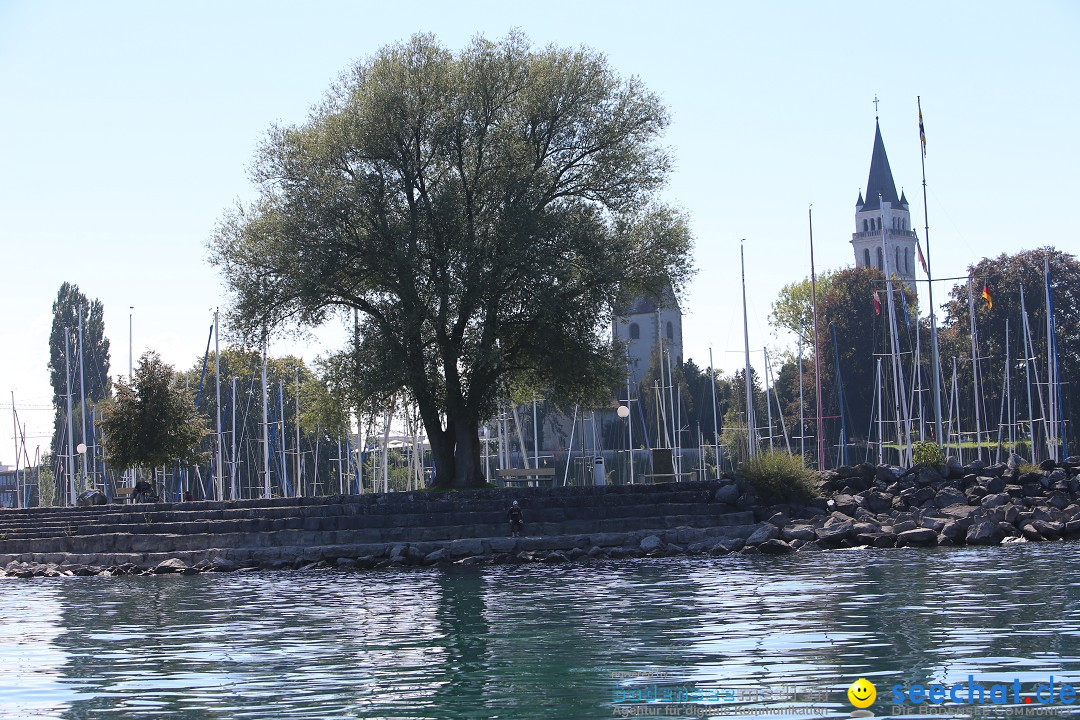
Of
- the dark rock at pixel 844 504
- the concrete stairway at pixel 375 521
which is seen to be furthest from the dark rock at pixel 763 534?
the dark rock at pixel 844 504

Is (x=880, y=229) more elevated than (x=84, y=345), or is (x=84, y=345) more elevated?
(x=880, y=229)

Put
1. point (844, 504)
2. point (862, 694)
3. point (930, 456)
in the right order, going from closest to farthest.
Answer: point (862, 694) → point (844, 504) → point (930, 456)

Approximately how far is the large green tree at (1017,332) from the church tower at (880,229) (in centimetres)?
6385

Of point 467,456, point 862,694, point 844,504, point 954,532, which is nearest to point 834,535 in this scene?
point 954,532

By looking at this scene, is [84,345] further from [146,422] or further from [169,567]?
[169,567]

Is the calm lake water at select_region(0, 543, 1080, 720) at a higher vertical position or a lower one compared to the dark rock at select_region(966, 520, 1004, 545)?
higher

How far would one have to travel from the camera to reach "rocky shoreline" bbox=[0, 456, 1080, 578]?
30.0m

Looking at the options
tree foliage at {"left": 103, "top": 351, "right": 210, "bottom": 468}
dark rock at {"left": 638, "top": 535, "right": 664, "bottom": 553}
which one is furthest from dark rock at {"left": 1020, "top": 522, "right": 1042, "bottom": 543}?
tree foliage at {"left": 103, "top": 351, "right": 210, "bottom": 468}

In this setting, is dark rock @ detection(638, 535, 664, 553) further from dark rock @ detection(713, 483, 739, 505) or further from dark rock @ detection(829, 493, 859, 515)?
dark rock @ detection(829, 493, 859, 515)

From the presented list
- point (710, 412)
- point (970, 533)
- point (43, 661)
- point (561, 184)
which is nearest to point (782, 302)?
point (710, 412)

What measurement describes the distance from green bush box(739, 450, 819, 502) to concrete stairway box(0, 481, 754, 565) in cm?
130

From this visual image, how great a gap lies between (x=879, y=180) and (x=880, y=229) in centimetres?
719

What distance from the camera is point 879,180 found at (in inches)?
5349

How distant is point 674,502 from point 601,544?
14.4 feet
